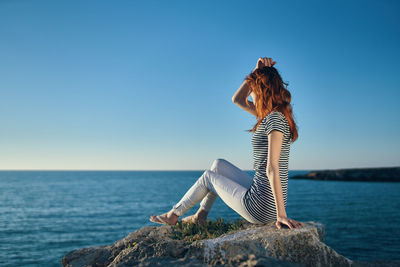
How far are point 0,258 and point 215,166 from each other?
58.8ft

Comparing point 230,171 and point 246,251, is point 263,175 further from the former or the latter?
point 246,251

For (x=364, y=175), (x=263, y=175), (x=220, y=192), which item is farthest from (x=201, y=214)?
(x=364, y=175)

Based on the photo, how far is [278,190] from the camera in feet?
11.0

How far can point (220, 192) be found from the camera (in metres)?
4.04

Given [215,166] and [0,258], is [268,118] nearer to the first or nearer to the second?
[215,166]

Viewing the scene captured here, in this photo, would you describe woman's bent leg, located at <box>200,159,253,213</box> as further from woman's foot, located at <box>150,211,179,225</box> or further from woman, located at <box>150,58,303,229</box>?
woman's foot, located at <box>150,211,179,225</box>

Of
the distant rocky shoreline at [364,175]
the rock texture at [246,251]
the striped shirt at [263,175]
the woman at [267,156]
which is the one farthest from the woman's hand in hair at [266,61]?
the distant rocky shoreline at [364,175]

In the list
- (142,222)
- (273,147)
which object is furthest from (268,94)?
(142,222)

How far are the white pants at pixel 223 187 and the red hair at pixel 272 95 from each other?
35.6 inches

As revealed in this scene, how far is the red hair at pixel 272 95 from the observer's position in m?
3.59

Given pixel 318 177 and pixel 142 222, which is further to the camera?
pixel 318 177

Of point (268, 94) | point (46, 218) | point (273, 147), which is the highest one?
point (268, 94)

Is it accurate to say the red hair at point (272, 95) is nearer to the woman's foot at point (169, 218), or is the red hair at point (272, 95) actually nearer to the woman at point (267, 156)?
the woman at point (267, 156)

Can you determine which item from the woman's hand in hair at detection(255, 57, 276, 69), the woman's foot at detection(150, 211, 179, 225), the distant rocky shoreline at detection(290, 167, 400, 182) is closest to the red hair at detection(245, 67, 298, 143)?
the woman's hand in hair at detection(255, 57, 276, 69)
